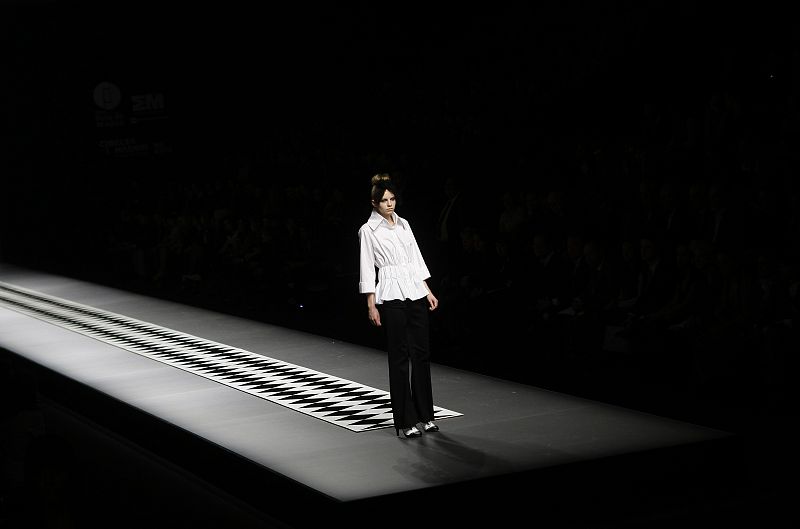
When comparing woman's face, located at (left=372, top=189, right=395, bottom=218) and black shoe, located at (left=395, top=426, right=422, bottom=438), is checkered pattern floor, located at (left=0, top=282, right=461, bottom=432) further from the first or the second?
woman's face, located at (left=372, top=189, right=395, bottom=218)

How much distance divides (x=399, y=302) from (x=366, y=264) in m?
0.24

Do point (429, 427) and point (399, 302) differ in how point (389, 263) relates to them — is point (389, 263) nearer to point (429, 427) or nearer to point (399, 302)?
point (399, 302)

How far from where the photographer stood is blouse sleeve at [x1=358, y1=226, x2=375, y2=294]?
16.6 feet

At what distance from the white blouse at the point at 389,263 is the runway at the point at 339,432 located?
0.71 meters

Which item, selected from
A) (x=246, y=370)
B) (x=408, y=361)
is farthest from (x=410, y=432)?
(x=246, y=370)

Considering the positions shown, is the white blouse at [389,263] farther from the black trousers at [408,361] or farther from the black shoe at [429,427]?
the black shoe at [429,427]

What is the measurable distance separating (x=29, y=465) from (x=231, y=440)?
2.24 m

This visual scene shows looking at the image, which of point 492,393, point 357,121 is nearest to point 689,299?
point 492,393

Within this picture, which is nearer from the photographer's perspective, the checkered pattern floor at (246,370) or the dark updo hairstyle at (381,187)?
the dark updo hairstyle at (381,187)

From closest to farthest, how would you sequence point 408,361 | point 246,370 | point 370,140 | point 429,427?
point 408,361
point 429,427
point 246,370
point 370,140

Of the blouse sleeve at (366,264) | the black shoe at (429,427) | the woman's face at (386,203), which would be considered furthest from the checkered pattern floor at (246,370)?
the woman's face at (386,203)

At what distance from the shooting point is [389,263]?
16.7 ft

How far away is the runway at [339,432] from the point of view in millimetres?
4352

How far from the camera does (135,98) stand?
16688 mm
